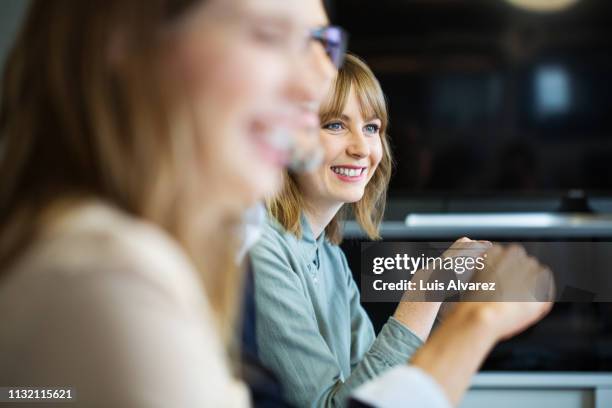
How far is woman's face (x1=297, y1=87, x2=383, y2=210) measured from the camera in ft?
3.75

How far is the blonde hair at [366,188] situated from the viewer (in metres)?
1.10

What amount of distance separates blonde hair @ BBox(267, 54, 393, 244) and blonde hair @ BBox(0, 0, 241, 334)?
66cm

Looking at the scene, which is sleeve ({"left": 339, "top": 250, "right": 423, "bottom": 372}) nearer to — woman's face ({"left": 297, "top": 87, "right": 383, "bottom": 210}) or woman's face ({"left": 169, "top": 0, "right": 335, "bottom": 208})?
woman's face ({"left": 297, "top": 87, "right": 383, "bottom": 210})

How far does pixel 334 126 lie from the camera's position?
1.16 metres

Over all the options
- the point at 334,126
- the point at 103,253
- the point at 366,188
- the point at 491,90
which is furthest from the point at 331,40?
the point at 491,90

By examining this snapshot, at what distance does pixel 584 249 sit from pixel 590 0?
785 mm

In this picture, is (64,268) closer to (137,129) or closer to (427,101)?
(137,129)

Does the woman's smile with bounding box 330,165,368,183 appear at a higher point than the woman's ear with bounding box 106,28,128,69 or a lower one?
lower

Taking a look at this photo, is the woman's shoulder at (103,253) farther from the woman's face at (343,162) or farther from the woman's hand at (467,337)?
the woman's face at (343,162)

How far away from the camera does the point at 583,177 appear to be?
225cm

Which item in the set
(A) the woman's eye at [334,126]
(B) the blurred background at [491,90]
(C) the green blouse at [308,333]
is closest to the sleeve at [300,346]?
(C) the green blouse at [308,333]

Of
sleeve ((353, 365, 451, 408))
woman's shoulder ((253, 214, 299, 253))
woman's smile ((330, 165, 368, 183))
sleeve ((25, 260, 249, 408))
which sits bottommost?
sleeve ((353, 365, 451, 408))

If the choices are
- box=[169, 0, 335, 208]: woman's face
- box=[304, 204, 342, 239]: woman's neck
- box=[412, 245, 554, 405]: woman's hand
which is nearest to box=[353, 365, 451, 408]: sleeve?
box=[412, 245, 554, 405]: woman's hand

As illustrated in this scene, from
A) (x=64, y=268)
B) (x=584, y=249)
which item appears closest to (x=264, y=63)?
(x=64, y=268)
